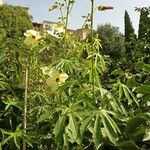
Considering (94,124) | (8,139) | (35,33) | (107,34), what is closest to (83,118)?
(94,124)

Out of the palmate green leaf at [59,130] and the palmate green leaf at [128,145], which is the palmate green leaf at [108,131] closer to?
the palmate green leaf at [128,145]

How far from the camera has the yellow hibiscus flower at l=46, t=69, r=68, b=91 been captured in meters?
2.28

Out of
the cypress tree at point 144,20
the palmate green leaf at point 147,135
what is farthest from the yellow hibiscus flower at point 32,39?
the cypress tree at point 144,20

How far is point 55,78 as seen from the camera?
229cm

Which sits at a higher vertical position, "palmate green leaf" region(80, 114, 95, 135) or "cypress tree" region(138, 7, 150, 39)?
"cypress tree" region(138, 7, 150, 39)

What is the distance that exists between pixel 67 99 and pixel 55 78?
120 mm

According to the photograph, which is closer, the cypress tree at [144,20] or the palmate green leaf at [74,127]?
the palmate green leaf at [74,127]

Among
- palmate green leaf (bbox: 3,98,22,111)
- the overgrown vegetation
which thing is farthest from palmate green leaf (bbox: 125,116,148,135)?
palmate green leaf (bbox: 3,98,22,111)

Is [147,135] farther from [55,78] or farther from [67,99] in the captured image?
[55,78]

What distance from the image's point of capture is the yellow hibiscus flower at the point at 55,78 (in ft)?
7.48

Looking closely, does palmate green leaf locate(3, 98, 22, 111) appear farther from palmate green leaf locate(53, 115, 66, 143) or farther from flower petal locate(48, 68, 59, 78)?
palmate green leaf locate(53, 115, 66, 143)

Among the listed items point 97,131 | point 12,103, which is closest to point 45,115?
point 97,131

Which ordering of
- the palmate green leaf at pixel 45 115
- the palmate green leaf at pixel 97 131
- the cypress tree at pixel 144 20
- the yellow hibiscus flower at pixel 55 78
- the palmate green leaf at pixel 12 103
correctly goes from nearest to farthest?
the palmate green leaf at pixel 97 131 → the palmate green leaf at pixel 45 115 → the yellow hibiscus flower at pixel 55 78 → the palmate green leaf at pixel 12 103 → the cypress tree at pixel 144 20

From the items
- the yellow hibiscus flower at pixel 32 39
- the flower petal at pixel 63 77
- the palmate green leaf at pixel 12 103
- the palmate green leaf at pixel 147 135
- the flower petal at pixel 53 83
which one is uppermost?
the yellow hibiscus flower at pixel 32 39
